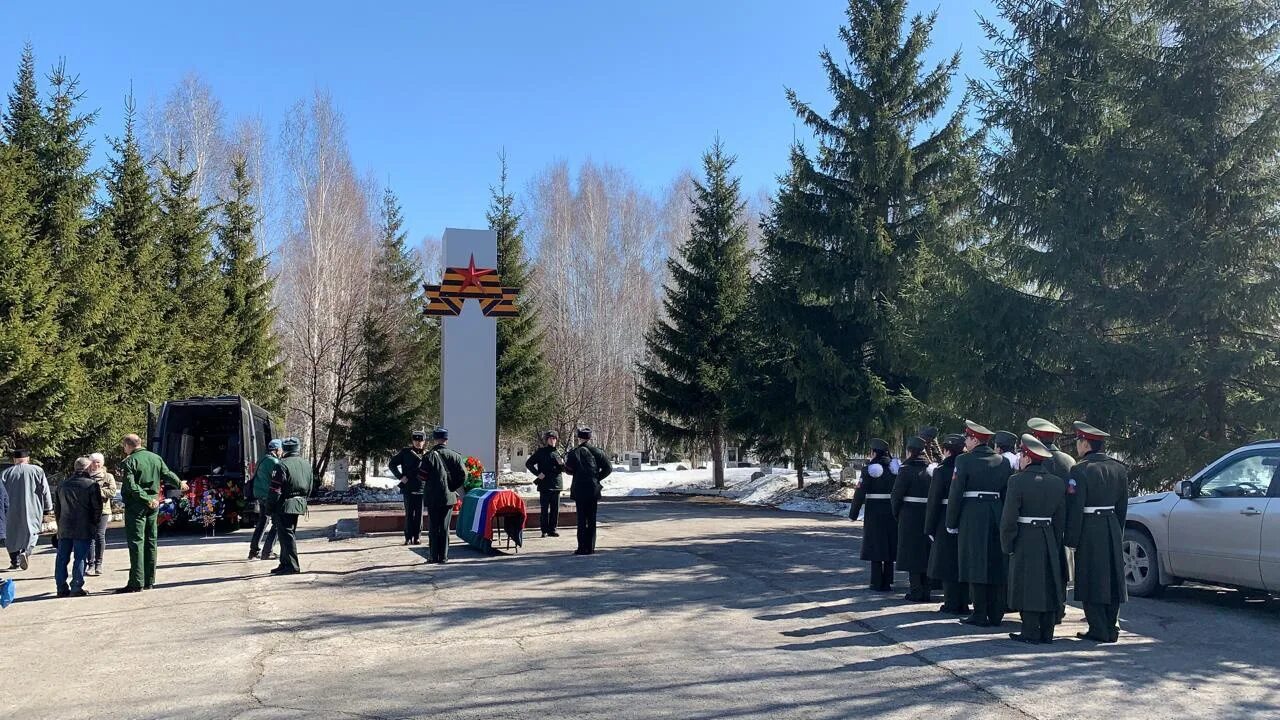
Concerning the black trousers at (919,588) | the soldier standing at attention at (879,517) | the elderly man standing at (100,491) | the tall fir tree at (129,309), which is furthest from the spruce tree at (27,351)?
the black trousers at (919,588)

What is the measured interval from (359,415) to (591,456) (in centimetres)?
1895

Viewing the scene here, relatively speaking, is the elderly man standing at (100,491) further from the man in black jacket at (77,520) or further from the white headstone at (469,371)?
the white headstone at (469,371)

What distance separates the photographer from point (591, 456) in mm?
13219

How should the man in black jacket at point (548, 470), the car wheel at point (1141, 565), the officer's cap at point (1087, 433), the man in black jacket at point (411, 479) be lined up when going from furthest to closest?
1. the man in black jacket at point (548, 470)
2. the man in black jacket at point (411, 479)
3. the car wheel at point (1141, 565)
4. the officer's cap at point (1087, 433)

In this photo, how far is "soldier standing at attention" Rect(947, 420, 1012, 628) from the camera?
830 cm

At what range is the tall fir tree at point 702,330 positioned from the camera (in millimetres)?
31188

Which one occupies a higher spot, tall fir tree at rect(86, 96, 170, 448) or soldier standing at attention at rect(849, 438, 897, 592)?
tall fir tree at rect(86, 96, 170, 448)

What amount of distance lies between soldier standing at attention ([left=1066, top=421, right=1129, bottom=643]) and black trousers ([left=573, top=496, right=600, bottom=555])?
6.71 metres

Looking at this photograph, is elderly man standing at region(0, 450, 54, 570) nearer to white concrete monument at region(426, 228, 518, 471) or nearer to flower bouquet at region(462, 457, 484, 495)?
flower bouquet at region(462, 457, 484, 495)

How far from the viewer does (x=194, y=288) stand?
2938 cm

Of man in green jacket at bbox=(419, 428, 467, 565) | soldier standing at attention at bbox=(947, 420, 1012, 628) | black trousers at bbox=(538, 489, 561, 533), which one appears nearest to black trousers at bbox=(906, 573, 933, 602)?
soldier standing at attention at bbox=(947, 420, 1012, 628)

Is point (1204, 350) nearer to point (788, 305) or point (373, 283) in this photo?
point (788, 305)

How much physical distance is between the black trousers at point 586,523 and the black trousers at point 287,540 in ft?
12.3

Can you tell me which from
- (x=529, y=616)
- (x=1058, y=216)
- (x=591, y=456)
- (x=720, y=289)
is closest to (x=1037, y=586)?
(x=529, y=616)
